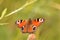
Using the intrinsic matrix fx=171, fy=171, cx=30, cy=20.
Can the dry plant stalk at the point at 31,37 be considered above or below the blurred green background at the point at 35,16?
below

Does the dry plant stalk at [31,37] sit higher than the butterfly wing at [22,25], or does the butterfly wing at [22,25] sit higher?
the butterfly wing at [22,25]

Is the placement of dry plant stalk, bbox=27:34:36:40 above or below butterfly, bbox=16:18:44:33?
below

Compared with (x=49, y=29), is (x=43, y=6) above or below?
above

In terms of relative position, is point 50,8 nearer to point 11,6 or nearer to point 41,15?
point 41,15

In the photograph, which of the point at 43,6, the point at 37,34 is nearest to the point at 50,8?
the point at 43,6

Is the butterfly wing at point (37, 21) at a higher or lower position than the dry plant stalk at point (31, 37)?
higher

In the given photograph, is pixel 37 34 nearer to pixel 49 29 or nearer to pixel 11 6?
pixel 49 29

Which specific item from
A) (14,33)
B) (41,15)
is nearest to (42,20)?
(41,15)

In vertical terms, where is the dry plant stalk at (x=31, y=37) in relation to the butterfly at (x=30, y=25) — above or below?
below
